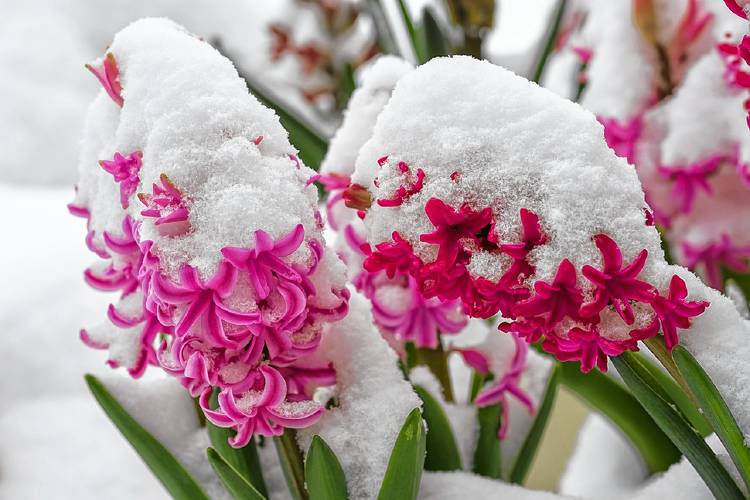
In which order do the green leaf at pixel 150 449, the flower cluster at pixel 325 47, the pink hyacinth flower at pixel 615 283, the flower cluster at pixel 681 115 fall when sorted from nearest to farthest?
1. the pink hyacinth flower at pixel 615 283
2. the green leaf at pixel 150 449
3. the flower cluster at pixel 681 115
4. the flower cluster at pixel 325 47

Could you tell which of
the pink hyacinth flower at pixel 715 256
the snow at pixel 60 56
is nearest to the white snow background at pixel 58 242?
the snow at pixel 60 56

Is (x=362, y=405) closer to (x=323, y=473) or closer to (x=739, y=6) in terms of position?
A: (x=323, y=473)

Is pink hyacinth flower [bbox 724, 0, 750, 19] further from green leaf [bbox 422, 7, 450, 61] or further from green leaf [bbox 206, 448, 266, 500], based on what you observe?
green leaf [bbox 422, 7, 450, 61]

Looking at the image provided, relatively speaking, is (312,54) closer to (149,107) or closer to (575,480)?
(575,480)

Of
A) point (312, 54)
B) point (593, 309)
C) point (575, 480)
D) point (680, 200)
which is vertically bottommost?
point (575, 480)

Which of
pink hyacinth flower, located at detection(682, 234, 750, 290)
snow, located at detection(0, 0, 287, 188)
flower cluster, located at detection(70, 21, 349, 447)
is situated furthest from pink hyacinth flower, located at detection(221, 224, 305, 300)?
snow, located at detection(0, 0, 287, 188)

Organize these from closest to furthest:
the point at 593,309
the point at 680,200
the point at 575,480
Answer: the point at 593,309 → the point at 680,200 → the point at 575,480

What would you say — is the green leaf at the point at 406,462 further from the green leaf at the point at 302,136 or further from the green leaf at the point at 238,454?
the green leaf at the point at 302,136

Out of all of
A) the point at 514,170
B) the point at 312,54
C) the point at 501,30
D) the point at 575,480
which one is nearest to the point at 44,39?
the point at 312,54
